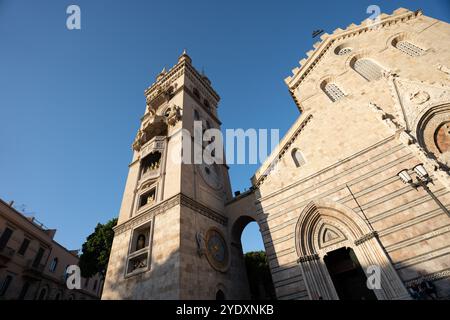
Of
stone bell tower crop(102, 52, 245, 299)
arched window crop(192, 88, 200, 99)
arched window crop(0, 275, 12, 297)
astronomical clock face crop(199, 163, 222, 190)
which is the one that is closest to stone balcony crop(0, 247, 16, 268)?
arched window crop(0, 275, 12, 297)

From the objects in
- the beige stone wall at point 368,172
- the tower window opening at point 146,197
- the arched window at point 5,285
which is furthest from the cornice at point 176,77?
the arched window at point 5,285

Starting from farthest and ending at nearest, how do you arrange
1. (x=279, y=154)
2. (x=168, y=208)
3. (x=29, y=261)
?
(x=29, y=261) < (x=279, y=154) < (x=168, y=208)

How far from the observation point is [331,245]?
11.5 metres

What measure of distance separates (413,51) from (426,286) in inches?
573

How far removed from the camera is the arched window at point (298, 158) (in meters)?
14.7

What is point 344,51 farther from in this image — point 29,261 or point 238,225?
point 29,261

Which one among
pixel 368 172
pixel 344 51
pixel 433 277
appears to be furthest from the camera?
pixel 344 51

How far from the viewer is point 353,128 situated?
44.2 feet

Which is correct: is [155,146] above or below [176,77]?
below

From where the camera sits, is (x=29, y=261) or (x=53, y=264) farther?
(x=53, y=264)

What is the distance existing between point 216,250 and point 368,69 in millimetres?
16287

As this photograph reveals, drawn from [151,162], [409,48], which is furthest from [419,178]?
[151,162]

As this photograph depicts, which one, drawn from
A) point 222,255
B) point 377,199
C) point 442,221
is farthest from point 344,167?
point 222,255

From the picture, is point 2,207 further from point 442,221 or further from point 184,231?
point 442,221
